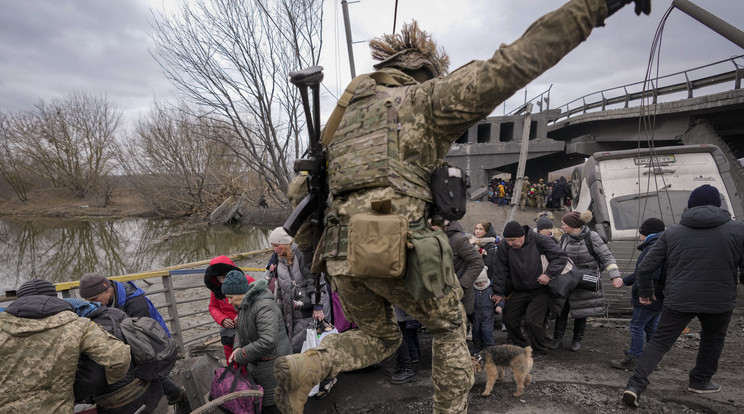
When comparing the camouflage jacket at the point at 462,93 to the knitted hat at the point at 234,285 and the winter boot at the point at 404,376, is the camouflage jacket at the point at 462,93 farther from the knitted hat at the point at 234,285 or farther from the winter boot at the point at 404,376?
the winter boot at the point at 404,376

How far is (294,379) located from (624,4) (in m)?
2.17

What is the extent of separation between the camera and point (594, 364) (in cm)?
363

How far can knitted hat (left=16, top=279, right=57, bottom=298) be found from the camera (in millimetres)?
2275

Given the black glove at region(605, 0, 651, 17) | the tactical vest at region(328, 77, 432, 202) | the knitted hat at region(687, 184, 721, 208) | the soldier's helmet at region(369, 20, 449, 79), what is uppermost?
the soldier's helmet at region(369, 20, 449, 79)

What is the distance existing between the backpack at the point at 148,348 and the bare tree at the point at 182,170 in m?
23.0

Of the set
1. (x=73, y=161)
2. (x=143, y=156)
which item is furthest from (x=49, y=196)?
(x=143, y=156)

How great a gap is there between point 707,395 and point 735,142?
17.0 meters

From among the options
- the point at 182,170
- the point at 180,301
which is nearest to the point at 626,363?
the point at 180,301

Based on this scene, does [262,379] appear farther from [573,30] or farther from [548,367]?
→ [573,30]

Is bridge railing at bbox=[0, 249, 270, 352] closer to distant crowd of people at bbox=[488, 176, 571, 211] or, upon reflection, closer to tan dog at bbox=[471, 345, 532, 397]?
tan dog at bbox=[471, 345, 532, 397]

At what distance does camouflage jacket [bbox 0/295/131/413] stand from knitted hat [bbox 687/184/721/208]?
458cm

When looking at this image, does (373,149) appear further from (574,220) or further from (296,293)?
(574,220)

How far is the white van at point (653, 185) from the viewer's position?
219 inches

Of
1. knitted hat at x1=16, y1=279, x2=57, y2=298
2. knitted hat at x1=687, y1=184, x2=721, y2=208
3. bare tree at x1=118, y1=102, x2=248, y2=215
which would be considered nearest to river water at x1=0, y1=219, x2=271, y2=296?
bare tree at x1=118, y1=102, x2=248, y2=215
